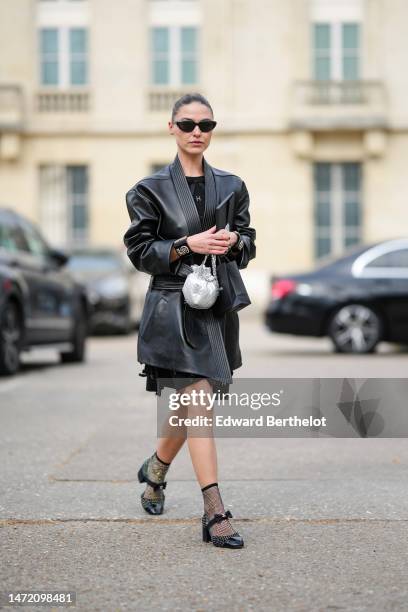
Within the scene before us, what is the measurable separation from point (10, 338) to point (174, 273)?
296 inches

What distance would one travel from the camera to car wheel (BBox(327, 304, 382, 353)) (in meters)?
15.2

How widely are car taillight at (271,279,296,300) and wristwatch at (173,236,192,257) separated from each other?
35.1 ft

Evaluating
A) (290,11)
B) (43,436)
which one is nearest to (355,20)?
(290,11)

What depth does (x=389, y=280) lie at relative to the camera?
1528cm

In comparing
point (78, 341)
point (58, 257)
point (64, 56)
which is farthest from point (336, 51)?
point (58, 257)

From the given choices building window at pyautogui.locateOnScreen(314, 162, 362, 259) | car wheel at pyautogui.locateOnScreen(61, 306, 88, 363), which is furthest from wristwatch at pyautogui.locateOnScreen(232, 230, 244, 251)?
building window at pyautogui.locateOnScreen(314, 162, 362, 259)

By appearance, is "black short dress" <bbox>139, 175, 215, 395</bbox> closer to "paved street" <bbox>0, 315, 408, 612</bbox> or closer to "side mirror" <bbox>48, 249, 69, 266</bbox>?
"paved street" <bbox>0, 315, 408, 612</bbox>

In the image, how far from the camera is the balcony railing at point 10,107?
30656 millimetres

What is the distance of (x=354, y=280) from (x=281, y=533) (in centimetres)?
1059

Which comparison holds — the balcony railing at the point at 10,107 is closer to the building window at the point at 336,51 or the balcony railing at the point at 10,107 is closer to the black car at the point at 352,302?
the building window at the point at 336,51

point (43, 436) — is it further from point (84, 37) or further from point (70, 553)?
point (84, 37)

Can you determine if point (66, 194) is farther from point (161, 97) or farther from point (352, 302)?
point (352, 302)

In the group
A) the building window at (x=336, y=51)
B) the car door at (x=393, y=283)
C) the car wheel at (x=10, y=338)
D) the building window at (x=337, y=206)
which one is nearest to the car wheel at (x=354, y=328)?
the car door at (x=393, y=283)

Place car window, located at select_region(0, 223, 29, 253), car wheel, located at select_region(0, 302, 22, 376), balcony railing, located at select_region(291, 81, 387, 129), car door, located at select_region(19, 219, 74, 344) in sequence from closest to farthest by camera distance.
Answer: car wheel, located at select_region(0, 302, 22, 376)
car window, located at select_region(0, 223, 29, 253)
car door, located at select_region(19, 219, 74, 344)
balcony railing, located at select_region(291, 81, 387, 129)
